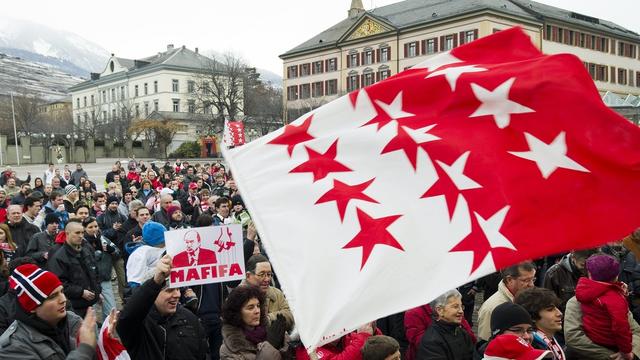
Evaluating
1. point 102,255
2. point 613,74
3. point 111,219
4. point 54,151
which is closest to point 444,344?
point 102,255

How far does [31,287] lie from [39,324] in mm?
226

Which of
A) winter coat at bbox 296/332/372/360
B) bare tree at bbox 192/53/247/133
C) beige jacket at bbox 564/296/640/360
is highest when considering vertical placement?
bare tree at bbox 192/53/247/133

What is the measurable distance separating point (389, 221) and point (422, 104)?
34.8 inches

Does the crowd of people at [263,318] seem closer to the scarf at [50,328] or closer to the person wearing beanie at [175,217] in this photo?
the scarf at [50,328]

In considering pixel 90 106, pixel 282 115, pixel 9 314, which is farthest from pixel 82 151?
pixel 9 314

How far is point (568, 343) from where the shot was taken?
491cm

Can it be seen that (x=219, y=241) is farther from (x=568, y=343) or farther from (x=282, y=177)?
(x=568, y=343)

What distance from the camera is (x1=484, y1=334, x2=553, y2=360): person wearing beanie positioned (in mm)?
3570

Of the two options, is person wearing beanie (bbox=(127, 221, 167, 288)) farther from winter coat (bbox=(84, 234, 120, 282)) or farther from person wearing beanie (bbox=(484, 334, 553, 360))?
winter coat (bbox=(84, 234, 120, 282))

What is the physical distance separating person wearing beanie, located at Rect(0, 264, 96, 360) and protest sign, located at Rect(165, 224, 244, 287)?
81 centimetres

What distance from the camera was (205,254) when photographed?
4746 millimetres

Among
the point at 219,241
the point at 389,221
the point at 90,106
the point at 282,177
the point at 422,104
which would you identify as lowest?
the point at 219,241

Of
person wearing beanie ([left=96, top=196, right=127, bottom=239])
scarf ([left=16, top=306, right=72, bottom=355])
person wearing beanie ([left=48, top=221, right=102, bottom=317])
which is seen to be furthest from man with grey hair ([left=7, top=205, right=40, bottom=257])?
scarf ([left=16, top=306, right=72, bottom=355])

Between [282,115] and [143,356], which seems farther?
[282,115]
